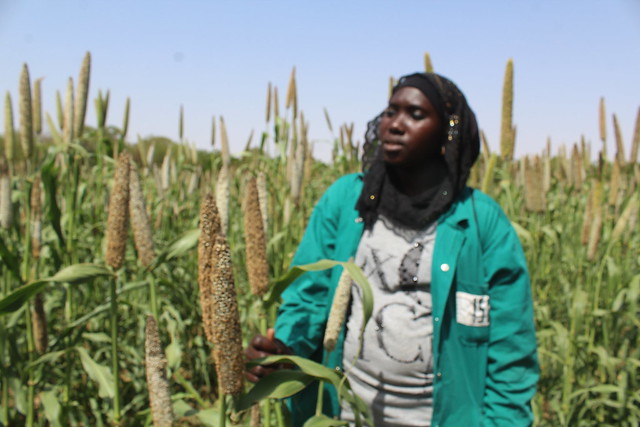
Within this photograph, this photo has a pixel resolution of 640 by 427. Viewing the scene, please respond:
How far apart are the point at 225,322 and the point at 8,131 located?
199 cm

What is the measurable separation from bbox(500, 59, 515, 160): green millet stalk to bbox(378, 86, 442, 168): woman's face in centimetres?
73

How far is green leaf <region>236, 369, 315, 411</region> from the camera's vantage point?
1111 mm

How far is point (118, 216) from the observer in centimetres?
137

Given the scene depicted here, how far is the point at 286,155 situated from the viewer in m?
3.30

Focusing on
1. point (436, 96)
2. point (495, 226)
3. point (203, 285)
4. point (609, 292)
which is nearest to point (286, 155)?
point (436, 96)

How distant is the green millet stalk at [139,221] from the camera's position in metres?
1.45

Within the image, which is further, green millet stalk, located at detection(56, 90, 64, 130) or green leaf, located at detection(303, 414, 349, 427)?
green millet stalk, located at detection(56, 90, 64, 130)

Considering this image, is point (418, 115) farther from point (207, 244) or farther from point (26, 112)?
point (26, 112)

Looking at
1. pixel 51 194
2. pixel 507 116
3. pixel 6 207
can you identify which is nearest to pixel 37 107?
pixel 6 207

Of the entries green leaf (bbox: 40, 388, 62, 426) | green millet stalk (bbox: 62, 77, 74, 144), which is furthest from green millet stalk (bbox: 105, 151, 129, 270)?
green millet stalk (bbox: 62, 77, 74, 144)

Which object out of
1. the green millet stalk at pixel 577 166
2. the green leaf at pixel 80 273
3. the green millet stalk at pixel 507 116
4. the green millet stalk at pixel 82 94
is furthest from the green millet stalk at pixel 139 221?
the green millet stalk at pixel 577 166

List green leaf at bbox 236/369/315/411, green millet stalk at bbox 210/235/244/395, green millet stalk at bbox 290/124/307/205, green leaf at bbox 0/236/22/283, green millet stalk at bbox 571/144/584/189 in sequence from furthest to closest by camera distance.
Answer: green millet stalk at bbox 571/144/584/189 < green millet stalk at bbox 290/124/307/205 < green leaf at bbox 0/236/22/283 < green leaf at bbox 236/369/315/411 < green millet stalk at bbox 210/235/244/395

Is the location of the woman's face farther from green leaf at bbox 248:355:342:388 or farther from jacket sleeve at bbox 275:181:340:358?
green leaf at bbox 248:355:342:388

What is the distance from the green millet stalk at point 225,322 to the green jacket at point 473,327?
2.64 feet
